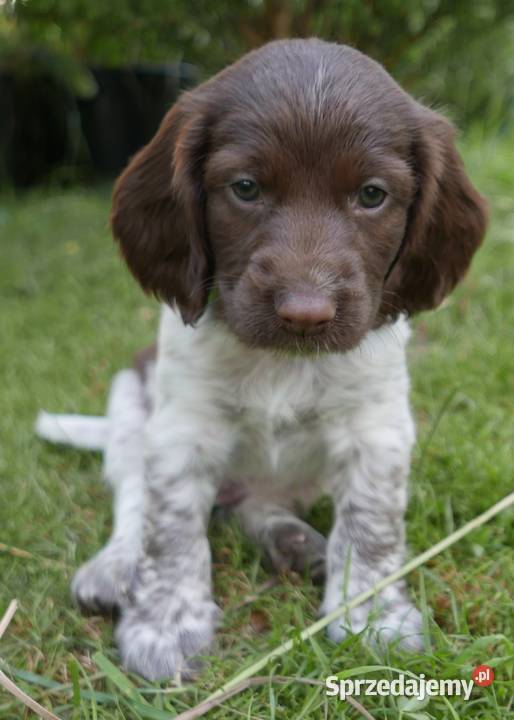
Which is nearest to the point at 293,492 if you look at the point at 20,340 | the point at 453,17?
the point at 20,340

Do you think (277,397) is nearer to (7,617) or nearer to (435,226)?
(435,226)

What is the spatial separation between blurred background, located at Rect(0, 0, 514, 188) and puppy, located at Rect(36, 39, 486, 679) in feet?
9.54

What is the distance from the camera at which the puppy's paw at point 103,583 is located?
8.61ft

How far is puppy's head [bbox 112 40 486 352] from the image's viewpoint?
2242 millimetres

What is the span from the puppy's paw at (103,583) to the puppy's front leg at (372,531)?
2.09 feet

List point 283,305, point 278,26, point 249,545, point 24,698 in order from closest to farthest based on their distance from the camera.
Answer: point 24,698
point 283,305
point 249,545
point 278,26

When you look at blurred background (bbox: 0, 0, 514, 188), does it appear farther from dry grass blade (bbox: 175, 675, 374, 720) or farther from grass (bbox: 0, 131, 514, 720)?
dry grass blade (bbox: 175, 675, 374, 720)

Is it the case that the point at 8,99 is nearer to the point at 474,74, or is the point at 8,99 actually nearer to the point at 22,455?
the point at 474,74

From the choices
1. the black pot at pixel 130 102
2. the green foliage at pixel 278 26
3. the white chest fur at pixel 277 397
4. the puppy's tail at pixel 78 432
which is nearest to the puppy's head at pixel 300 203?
the white chest fur at pixel 277 397

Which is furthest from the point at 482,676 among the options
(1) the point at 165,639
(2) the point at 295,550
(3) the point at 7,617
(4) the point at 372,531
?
(3) the point at 7,617

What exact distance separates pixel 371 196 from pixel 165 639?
1.40 m

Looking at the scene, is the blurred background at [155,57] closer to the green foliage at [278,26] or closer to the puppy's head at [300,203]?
the green foliage at [278,26]

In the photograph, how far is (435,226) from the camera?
260 centimetres

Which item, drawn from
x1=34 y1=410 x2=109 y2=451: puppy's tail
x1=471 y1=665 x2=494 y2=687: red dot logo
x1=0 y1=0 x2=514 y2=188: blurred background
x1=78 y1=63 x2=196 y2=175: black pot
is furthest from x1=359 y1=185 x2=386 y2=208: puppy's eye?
x1=78 y1=63 x2=196 y2=175: black pot
